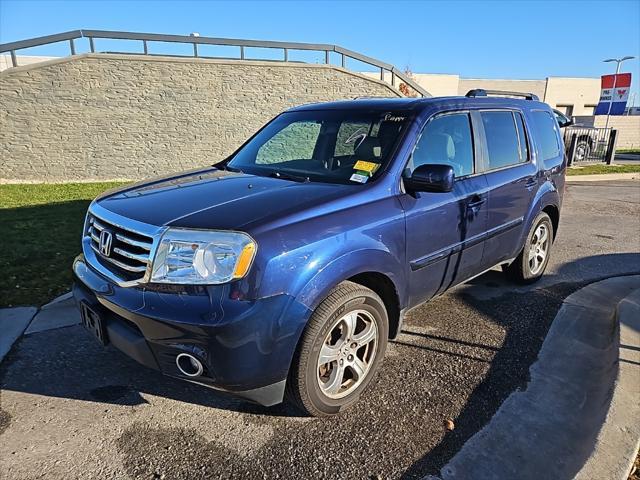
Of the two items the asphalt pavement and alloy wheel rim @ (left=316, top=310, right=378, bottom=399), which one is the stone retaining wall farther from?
alloy wheel rim @ (left=316, top=310, right=378, bottom=399)

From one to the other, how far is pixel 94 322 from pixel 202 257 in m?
0.92

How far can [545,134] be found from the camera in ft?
16.0

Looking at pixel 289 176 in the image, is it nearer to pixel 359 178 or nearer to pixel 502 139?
pixel 359 178

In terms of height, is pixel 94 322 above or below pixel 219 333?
below

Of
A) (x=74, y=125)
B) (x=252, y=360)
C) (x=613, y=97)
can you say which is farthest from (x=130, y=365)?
(x=613, y=97)

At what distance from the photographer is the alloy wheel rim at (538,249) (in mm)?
4844

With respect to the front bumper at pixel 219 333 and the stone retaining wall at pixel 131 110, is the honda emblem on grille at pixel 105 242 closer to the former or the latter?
the front bumper at pixel 219 333

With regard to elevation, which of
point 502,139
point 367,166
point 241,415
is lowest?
point 241,415

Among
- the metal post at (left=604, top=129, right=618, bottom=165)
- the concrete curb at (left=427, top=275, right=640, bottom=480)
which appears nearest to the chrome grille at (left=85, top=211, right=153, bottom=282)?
the concrete curb at (left=427, top=275, right=640, bottom=480)

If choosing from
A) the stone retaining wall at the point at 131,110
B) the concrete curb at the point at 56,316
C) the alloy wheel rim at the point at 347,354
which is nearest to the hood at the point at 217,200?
the alloy wheel rim at the point at 347,354

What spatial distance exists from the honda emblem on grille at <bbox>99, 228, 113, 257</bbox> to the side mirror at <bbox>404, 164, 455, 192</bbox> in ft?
6.14

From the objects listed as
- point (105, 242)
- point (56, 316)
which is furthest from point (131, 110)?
point (105, 242)

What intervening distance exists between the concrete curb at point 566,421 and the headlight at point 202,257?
1478mm

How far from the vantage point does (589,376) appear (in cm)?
321
